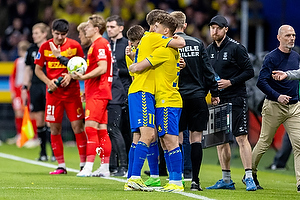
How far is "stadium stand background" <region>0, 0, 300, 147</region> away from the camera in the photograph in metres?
16.7

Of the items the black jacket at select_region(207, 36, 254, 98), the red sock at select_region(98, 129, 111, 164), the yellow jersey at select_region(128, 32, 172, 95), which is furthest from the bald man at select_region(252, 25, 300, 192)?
the red sock at select_region(98, 129, 111, 164)

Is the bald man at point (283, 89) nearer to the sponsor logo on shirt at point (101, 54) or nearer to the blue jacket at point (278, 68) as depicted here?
the blue jacket at point (278, 68)

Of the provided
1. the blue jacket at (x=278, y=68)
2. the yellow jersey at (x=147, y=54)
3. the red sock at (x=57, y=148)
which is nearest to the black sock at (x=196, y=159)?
the yellow jersey at (x=147, y=54)

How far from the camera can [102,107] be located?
909 cm

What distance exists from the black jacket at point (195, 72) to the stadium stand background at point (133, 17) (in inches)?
260

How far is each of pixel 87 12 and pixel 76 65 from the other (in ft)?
37.5

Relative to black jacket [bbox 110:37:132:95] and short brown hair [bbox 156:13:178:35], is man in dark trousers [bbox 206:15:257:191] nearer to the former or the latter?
short brown hair [bbox 156:13:178:35]

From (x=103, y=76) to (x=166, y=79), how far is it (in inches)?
82.3

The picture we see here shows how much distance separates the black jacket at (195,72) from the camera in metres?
7.66

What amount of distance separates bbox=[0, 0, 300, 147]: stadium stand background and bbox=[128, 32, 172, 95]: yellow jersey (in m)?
7.26

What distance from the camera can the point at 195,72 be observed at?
25.2 feet

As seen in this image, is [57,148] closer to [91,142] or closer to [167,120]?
[91,142]

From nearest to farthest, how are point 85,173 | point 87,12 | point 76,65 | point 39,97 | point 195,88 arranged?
point 195,88, point 76,65, point 85,173, point 39,97, point 87,12

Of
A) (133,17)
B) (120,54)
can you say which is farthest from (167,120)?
(133,17)
